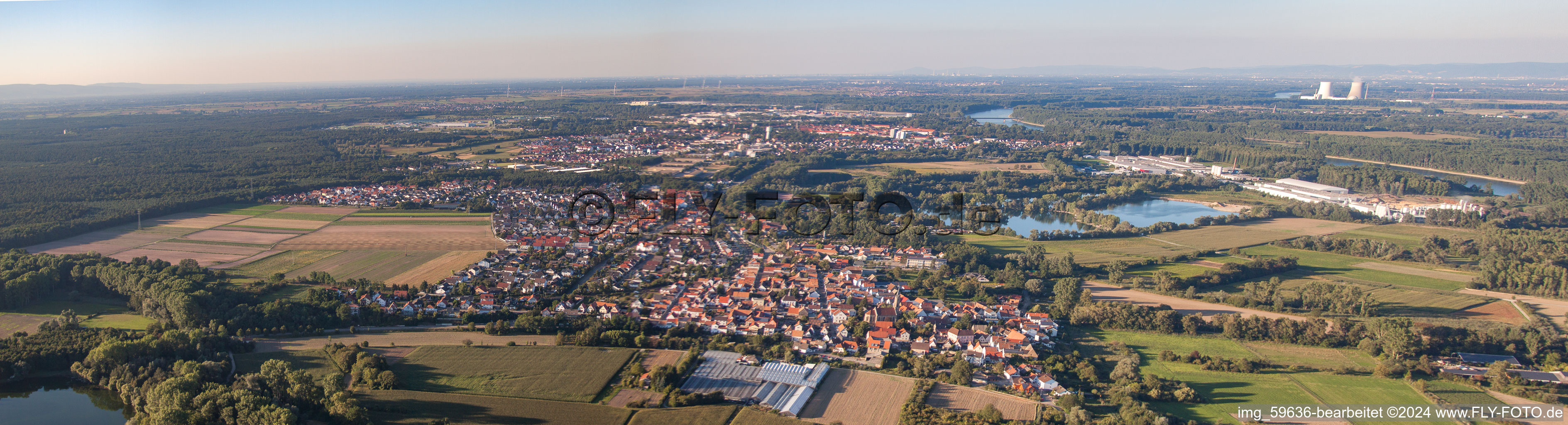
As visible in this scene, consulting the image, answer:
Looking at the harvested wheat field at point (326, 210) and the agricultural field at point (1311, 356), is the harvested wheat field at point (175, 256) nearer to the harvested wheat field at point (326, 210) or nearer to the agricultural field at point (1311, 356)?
the harvested wheat field at point (326, 210)

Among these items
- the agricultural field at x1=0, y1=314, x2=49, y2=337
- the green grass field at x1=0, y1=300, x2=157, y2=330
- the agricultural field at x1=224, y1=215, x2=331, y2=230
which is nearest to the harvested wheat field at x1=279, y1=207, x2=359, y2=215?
the agricultural field at x1=224, y1=215, x2=331, y2=230

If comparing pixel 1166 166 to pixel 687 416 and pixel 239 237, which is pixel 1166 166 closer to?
pixel 687 416

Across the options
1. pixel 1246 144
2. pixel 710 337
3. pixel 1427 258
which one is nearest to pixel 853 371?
pixel 710 337

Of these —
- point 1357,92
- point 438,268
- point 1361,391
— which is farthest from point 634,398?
point 1357,92

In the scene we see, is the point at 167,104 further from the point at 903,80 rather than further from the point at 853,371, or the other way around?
Result: the point at 903,80

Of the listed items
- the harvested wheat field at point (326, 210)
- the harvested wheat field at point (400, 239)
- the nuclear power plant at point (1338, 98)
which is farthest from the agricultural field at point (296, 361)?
the nuclear power plant at point (1338, 98)
